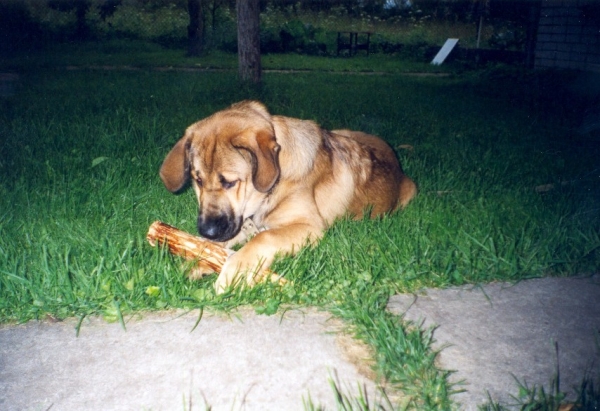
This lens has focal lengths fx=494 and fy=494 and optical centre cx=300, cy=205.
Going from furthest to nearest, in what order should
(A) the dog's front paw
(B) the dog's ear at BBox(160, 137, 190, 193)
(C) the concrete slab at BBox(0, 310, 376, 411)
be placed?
(B) the dog's ear at BBox(160, 137, 190, 193) → (A) the dog's front paw → (C) the concrete slab at BBox(0, 310, 376, 411)

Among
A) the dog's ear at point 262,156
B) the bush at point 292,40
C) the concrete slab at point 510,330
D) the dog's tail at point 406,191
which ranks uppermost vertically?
the bush at point 292,40

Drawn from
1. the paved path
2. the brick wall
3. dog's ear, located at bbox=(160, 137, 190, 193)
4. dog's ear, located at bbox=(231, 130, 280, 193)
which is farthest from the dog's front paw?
the brick wall

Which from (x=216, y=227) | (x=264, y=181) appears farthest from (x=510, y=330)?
(x=216, y=227)

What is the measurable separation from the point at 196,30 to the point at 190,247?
21092mm

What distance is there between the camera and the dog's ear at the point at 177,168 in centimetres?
378

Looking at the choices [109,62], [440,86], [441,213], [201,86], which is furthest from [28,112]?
[109,62]

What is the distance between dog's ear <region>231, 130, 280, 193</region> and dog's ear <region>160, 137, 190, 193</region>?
0.50m

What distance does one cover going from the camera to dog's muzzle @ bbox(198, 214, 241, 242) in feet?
11.4

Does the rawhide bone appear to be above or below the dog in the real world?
below

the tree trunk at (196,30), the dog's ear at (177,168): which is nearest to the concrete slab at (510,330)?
the dog's ear at (177,168)

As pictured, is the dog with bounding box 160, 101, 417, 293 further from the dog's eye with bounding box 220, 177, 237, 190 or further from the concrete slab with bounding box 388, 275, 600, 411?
the concrete slab with bounding box 388, 275, 600, 411

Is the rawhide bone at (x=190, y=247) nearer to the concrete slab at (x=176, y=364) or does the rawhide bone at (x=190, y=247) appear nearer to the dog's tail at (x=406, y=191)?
the concrete slab at (x=176, y=364)

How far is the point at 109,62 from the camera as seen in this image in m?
18.7

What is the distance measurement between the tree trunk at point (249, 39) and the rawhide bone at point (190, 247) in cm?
807
